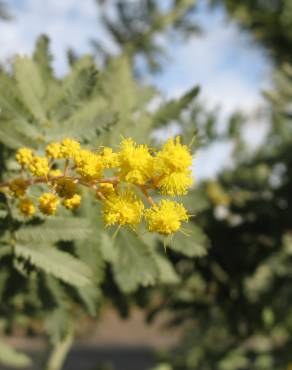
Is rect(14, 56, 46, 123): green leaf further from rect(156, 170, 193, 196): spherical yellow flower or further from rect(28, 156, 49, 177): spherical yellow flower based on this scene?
rect(156, 170, 193, 196): spherical yellow flower

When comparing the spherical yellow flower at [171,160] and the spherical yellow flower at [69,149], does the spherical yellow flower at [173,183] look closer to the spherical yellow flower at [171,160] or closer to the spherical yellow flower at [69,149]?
the spherical yellow flower at [171,160]

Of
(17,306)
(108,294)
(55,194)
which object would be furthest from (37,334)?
(55,194)

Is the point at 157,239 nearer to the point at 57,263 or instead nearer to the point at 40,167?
the point at 57,263

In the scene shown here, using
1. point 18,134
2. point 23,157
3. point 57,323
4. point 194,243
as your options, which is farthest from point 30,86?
point 57,323

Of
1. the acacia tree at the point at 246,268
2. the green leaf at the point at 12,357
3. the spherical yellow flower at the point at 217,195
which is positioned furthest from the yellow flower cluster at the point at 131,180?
the green leaf at the point at 12,357

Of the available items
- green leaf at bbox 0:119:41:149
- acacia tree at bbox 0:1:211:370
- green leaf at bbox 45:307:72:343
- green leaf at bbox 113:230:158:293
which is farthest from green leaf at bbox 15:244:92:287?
green leaf at bbox 45:307:72:343

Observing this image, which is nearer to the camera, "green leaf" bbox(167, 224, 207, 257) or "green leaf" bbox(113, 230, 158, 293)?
"green leaf" bbox(113, 230, 158, 293)

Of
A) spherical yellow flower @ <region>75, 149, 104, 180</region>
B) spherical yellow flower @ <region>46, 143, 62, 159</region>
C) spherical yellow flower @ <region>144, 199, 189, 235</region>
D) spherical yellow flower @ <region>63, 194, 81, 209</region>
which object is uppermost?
spherical yellow flower @ <region>46, 143, 62, 159</region>
